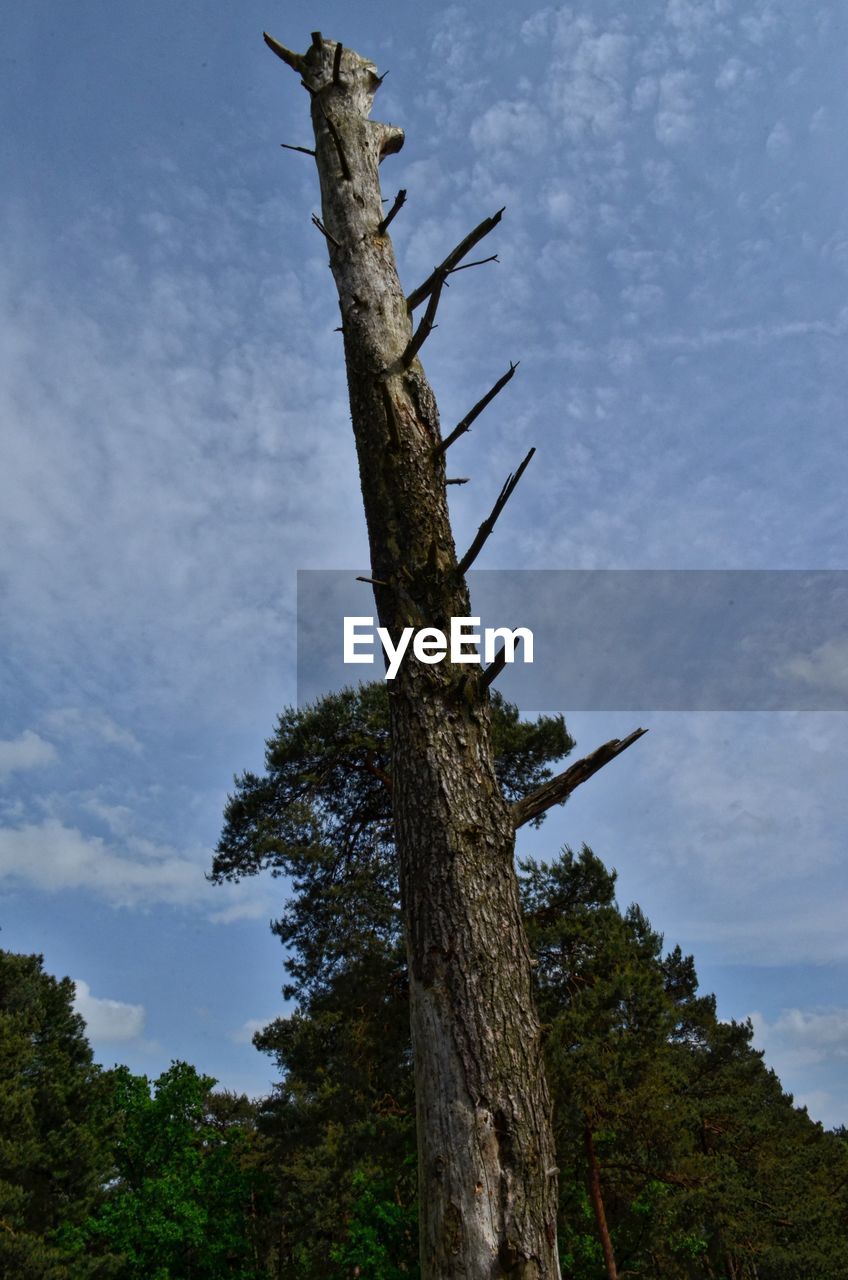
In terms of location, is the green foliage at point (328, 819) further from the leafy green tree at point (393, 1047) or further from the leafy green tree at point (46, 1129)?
the leafy green tree at point (46, 1129)

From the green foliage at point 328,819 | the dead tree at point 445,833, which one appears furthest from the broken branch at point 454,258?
the green foliage at point 328,819

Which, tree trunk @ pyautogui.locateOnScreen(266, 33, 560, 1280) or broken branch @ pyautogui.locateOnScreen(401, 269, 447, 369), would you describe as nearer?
tree trunk @ pyautogui.locateOnScreen(266, 33, 560, 1280)

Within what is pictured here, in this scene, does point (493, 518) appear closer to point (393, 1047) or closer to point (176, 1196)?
point (393, 1047)

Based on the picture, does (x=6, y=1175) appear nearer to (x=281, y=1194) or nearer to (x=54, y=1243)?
(x=54, y=1243)

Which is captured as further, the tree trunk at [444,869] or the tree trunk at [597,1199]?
the tree trunk at [597,1199]

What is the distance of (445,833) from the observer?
3.28 meters

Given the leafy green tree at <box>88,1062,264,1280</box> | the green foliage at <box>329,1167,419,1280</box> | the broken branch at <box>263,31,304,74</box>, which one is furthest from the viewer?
the leafy green tree at <box>88,1062,264,1280</box>

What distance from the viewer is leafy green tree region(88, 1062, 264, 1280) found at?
25016 millimetres

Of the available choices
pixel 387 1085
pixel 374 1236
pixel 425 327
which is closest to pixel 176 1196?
pixel 374 1236

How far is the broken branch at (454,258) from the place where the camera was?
4285 mm

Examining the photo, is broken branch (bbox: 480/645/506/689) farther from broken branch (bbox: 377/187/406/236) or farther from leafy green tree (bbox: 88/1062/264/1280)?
leafy green tree (bbox: 88/1062/264/1280)

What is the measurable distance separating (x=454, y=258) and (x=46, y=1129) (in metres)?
25.5

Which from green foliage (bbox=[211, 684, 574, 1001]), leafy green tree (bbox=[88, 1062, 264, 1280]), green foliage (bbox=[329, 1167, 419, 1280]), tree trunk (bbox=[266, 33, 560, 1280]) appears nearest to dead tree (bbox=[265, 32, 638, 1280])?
tree trunk (bbox=[266, 33, 560, 1280])

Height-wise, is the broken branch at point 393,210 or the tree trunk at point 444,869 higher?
the broken branch at point 393,210
